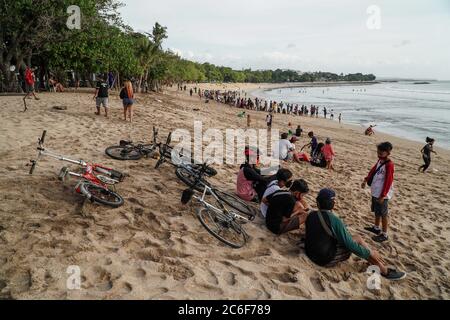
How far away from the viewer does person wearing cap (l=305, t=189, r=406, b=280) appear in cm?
434

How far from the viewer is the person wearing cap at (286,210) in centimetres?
507

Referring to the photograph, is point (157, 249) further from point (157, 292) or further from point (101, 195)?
point (101, 195)

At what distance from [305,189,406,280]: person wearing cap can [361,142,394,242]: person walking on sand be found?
153 centimetres

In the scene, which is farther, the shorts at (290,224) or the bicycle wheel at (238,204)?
the bicycle wheel at (238,204)

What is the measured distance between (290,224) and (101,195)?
3.37 meters

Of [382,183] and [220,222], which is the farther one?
[382,183]

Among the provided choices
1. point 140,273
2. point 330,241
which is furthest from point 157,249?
point 330,241

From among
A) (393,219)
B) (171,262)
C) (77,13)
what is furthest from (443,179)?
(77,13)

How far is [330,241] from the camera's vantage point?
445 centimetres

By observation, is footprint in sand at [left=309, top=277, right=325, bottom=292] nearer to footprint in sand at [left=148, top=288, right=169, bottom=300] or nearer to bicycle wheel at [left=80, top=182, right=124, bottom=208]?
footprint in sand at [left=148, top=288, right=169, bottom=300]

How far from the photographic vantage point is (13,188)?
5297 millimetres

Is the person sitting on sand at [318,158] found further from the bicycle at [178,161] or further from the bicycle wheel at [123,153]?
the bicycle wheel at [123,153]

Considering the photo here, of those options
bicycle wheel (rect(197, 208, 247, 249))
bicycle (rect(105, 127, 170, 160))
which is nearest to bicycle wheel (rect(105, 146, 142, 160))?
bicycle (rect(105, 127, 170, 160))

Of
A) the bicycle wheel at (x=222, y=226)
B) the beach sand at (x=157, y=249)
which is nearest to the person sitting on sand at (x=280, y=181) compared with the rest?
the beach sand at (x=157, y=249)
